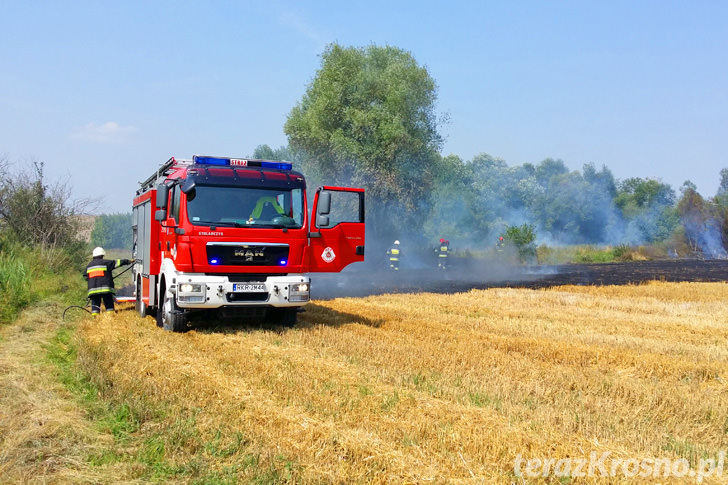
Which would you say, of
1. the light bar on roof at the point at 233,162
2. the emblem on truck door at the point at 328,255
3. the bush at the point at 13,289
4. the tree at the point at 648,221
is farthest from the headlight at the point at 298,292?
the tree at the point at 648,221

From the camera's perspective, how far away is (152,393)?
22.3ft

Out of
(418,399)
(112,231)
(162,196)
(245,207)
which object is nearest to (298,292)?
(245,207)

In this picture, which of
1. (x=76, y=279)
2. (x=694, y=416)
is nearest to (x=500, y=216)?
(x=76, y=279)

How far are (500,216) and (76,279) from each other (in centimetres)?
5377

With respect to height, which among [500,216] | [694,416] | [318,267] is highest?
[500,216]

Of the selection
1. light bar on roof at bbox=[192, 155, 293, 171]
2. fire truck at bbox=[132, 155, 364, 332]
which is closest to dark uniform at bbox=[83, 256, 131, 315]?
fire truck at bbox=[132, 155, 364, 332]

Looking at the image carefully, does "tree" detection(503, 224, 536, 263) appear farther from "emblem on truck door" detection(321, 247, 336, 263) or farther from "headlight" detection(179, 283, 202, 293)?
"headlight" detection(179, 283, 202, 293)

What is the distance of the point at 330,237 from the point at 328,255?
337mm

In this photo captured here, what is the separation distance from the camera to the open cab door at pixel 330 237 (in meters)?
11.6

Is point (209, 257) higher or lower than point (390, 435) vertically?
higher

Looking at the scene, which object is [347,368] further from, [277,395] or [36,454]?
[36,454]

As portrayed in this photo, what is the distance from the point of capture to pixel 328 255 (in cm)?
1201

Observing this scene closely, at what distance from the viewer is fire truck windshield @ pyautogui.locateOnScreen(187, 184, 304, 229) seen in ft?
35.8

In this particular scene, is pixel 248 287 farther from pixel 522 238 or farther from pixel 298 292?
pixel 522 238
